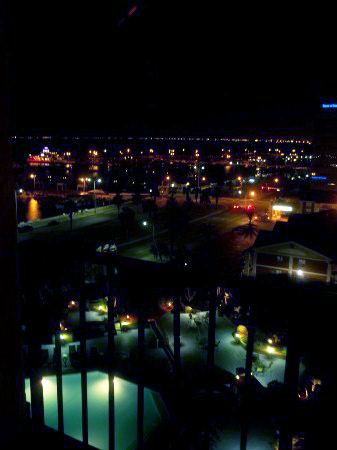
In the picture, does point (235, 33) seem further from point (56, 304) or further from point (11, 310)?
point (11, 310)

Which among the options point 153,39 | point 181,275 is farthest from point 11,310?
point 153,39

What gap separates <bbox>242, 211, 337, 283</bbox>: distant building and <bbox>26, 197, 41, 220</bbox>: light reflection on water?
80.0 ft

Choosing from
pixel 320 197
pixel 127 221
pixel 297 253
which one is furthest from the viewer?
pixel 320 197

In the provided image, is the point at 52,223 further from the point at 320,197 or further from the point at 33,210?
the point at 320,197

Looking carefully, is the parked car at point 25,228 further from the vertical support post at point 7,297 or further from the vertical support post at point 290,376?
the vertical support post at point 290,376

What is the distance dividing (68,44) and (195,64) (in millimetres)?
2776

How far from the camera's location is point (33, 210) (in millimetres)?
37469

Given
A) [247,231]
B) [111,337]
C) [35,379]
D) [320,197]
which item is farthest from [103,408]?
[320,197]

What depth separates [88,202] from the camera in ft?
132

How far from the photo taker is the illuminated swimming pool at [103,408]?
3918 millimetres

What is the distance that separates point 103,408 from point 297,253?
10888 millimetres

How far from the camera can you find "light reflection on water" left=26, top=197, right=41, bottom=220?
34.3 metres

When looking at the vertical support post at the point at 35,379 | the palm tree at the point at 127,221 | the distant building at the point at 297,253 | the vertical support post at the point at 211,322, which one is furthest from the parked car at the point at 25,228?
the vertical support post at the point at 211,322

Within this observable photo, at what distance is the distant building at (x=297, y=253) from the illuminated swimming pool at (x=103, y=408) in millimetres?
8814
